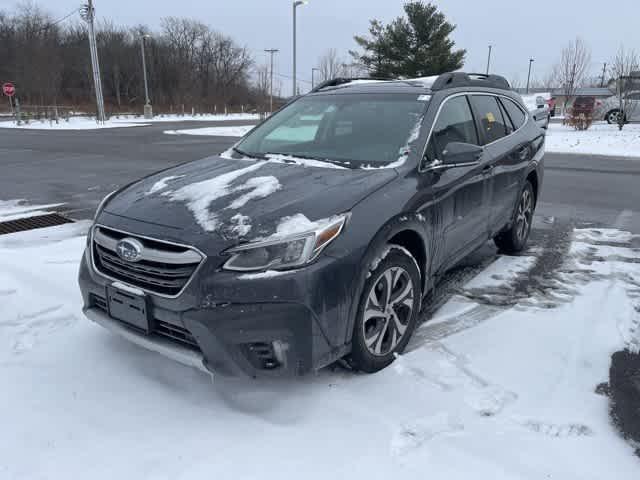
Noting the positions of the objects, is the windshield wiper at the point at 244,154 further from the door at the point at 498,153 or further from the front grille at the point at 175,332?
the door at the point at 498,153

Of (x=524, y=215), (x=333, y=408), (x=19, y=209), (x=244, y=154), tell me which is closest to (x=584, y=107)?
(x=524, y=215)

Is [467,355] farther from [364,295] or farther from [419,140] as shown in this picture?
[419,140]

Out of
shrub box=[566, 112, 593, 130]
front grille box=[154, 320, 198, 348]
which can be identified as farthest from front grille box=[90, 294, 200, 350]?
shrub box=[566, 112, 593, 130]

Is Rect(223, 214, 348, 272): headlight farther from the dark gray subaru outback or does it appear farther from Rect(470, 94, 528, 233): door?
Rect(470, 94, 528, 233): door

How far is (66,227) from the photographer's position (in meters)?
6.09

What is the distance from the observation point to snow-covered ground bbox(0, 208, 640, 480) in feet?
7.50

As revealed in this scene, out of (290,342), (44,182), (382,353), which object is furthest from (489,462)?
(44,182)

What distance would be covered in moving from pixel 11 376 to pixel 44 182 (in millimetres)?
7514

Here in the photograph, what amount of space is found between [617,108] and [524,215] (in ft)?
80.4

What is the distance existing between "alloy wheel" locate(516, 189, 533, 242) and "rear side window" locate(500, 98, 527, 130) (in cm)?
69

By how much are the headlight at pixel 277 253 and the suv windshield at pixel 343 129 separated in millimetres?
985

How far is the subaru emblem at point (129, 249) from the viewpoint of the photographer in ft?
8.31

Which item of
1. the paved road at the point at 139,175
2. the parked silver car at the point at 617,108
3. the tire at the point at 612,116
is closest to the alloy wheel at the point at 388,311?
the paved road at the point at 139,175

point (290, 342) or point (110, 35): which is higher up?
point (110, 35)
